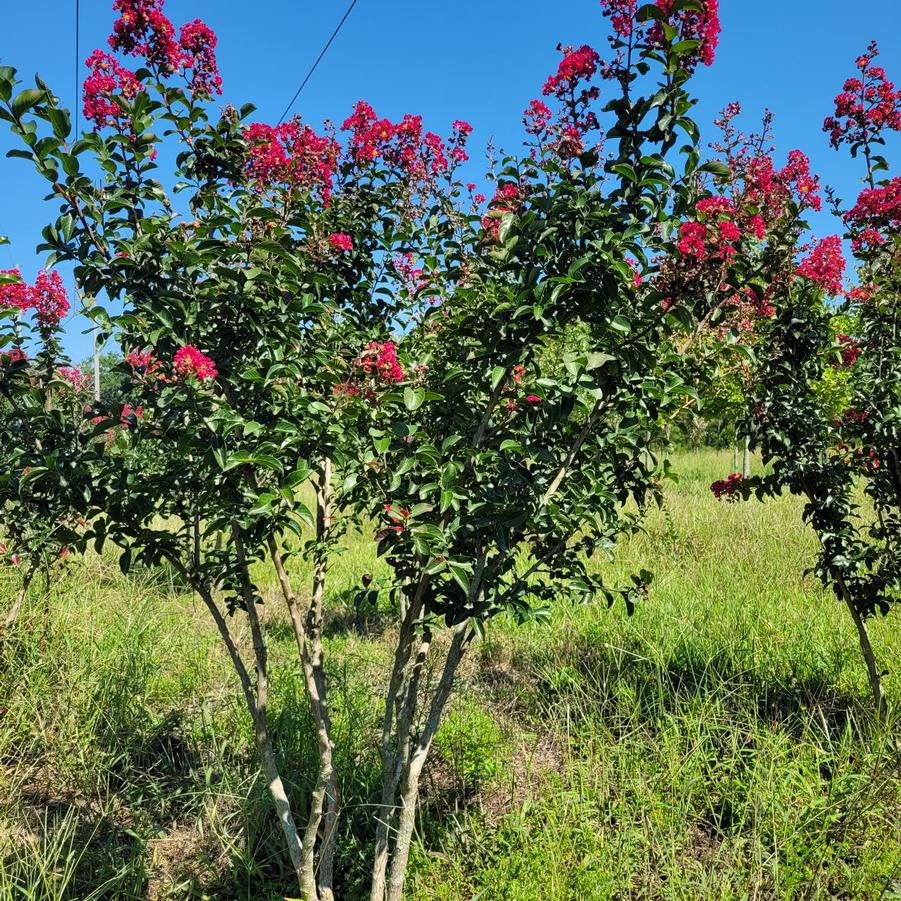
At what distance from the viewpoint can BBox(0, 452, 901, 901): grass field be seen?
2.28 m

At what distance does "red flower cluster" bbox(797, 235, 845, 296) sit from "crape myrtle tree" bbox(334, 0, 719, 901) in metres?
1.09

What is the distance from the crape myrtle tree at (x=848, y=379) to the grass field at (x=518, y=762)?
0.62 meters

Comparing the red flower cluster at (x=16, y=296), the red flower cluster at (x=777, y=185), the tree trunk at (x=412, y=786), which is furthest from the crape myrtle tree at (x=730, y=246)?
the red flower cluster at (x=16, y=296)

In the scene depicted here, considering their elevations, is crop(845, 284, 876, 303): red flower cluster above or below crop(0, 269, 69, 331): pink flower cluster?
below

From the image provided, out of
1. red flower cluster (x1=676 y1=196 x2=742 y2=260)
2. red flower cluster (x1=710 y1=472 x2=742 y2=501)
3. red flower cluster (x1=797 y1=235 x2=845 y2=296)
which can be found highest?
red flower cluster (x1=797 y1=235 x2=845 y2=296)

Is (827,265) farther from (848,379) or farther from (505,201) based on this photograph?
(505,201)

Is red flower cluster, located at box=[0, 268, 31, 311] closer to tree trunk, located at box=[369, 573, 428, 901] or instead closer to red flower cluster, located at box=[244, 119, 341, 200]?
red flower cluster, located at box=[244, 119, 341, 200]

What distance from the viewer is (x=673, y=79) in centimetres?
166

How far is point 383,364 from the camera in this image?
181 centimetres

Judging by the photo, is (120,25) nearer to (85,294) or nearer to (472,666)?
(85,294)

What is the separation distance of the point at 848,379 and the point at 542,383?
1.91 metres

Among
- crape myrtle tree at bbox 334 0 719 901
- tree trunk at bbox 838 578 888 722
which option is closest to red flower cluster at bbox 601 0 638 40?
crape myrtle tree at bbox 334 0 719 901

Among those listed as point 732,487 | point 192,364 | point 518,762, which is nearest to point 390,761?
point 518,762

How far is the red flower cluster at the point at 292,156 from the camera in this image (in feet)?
7.05
